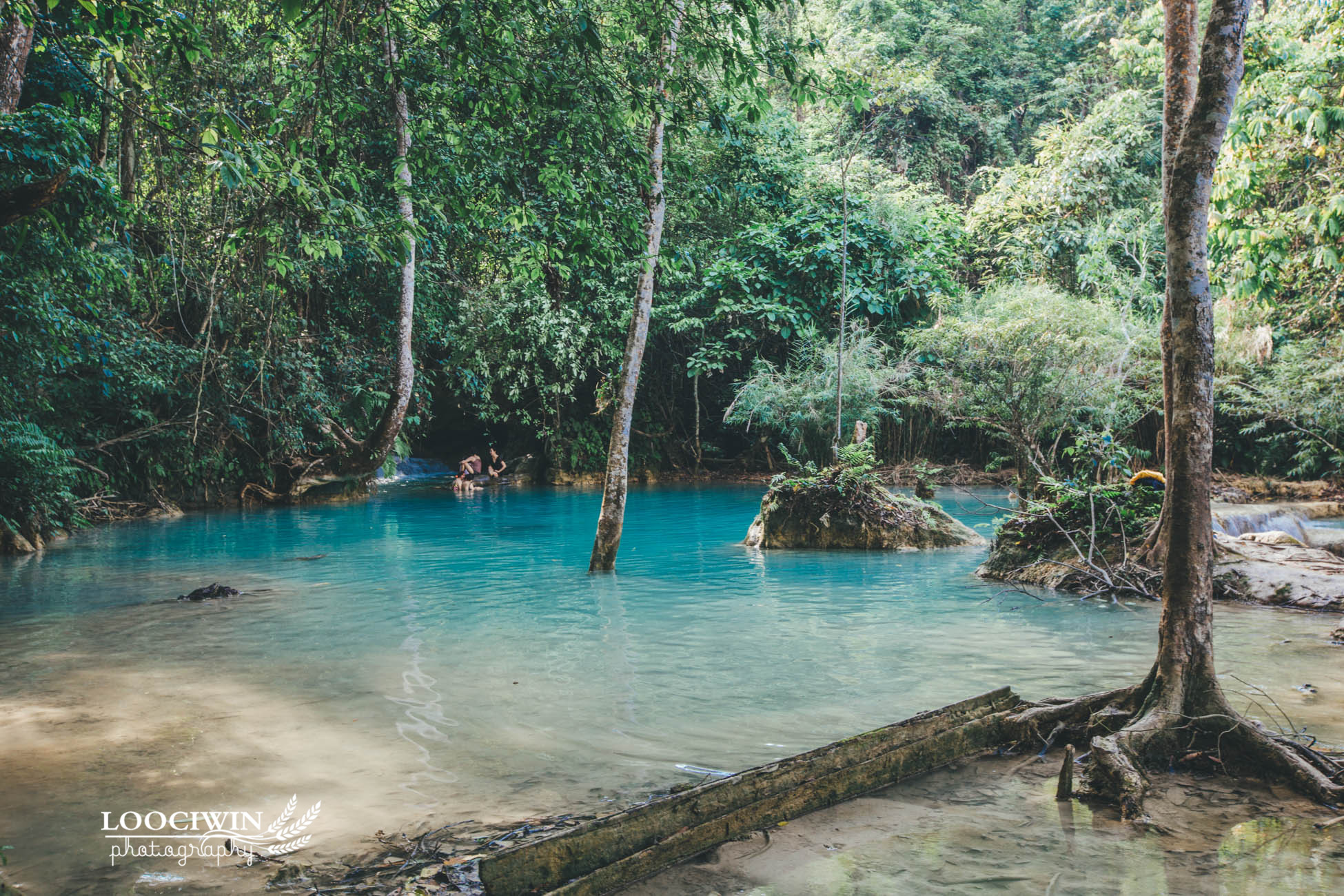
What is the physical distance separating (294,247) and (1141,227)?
62.5 feet

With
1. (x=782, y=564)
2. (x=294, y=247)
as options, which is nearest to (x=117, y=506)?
(x=294, y=247)

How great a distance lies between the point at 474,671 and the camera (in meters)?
6.56

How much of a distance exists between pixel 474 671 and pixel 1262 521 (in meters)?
12.3

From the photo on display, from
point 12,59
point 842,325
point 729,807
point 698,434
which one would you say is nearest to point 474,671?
point 729,807

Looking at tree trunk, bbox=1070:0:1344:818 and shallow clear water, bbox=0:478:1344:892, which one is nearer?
tree trunk, bbox=1070:0:1344:818

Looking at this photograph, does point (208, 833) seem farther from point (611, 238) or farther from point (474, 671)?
point (611, 238)

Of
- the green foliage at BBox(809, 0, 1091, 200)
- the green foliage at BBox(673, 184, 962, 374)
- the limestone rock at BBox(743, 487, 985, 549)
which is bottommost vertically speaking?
the limestone rock at BBox(743, 487, 985, 549)

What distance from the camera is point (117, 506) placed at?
17.4 m

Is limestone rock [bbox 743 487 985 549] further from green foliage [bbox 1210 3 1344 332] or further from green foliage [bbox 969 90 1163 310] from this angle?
green foliage [bbox 969 90 1163 310]

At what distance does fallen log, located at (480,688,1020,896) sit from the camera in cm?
289

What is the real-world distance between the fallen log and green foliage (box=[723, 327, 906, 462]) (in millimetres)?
15827

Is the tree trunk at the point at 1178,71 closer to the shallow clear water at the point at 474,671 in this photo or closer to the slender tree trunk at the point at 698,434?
the shallow clear water at the point at 474,671

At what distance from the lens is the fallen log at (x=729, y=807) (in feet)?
9.48

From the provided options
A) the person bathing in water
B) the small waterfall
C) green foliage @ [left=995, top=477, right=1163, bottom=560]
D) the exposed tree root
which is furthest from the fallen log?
the person bathing in water
